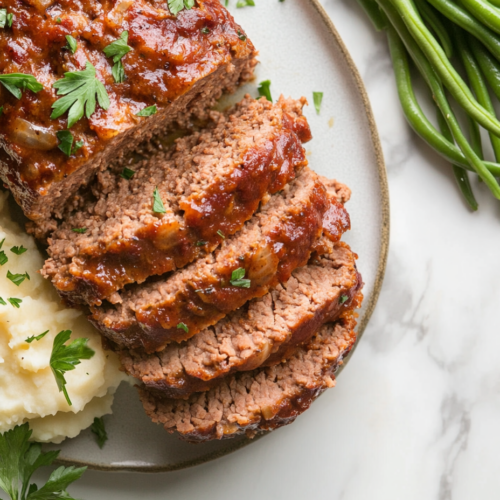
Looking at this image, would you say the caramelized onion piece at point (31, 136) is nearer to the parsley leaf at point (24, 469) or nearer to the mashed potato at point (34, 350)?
the mashed potato at point (34, 350)

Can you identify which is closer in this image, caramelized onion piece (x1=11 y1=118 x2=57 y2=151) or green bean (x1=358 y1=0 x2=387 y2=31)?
caramelized onion piece (x1=11 y1=118 x2=57 y2=151)

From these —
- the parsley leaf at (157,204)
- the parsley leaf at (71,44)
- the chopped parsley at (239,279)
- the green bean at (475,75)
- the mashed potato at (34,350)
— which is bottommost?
the mashed potato at (34,350)

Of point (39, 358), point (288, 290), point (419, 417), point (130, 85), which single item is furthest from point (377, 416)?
point (130, 85)

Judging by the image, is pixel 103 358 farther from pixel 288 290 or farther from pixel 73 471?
pixel 288 290

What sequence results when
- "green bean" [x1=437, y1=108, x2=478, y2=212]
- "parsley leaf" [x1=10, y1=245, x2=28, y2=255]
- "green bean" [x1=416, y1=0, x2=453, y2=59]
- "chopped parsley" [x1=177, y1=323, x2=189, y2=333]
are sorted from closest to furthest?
"chopped parsley" [x1=177, y1=323, x2=189, y2=333]
"parsley leaf" [x1=10, y1=245, x2=28, y2=255]
"green bean" [x1=416, y1=0, x2=453, y2=59]
"green bean" [x1=437, y1=108, x2=478, y2=212]

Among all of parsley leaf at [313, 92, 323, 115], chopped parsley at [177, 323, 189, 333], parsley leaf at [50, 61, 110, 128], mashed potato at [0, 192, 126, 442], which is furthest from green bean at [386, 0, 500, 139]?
mashed potato at [0, 192, 126, 442]

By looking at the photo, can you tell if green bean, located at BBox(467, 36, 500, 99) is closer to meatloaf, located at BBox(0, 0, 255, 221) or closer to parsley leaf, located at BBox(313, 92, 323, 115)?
parsley leaf, located at BBox(313, 92, 323, 115)

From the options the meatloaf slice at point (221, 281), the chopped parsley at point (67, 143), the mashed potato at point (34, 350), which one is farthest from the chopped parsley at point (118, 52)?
the mashed potato at point (34, 350)
